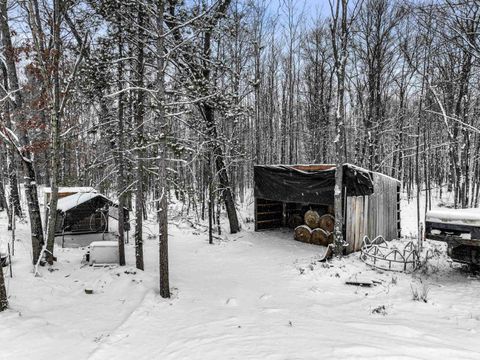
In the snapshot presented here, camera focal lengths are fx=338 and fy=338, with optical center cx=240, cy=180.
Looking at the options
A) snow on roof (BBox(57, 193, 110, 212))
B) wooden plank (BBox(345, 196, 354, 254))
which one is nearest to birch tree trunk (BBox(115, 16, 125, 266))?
snow on roof (BBox(57, 193, 110, 212))

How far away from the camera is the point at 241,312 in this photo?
7102 mm

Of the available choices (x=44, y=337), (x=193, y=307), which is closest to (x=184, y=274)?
(x=193, y=307)

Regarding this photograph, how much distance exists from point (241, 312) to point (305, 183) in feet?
22.6

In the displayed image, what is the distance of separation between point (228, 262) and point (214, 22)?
7637 millimetres

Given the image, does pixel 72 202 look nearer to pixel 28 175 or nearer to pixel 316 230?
pixel 28 175

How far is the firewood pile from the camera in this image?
42.5 ft

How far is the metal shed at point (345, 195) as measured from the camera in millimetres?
11695

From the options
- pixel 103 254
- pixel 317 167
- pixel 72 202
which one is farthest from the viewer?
pixel 72 202

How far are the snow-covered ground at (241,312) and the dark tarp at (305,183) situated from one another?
2317 mm

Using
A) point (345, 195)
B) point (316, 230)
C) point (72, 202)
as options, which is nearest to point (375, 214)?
point (316, 230)

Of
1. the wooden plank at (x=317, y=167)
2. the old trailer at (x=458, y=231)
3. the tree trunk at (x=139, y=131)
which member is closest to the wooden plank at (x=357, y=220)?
the wooden plank at (x=317, y=167)

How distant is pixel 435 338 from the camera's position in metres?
5.15

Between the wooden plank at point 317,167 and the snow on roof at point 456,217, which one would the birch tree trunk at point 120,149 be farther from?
the snow on roof at point 456,217

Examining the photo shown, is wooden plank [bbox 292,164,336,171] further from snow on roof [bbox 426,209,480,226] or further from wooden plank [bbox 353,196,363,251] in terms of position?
snow on roof [bbox 426,209,480,226]
